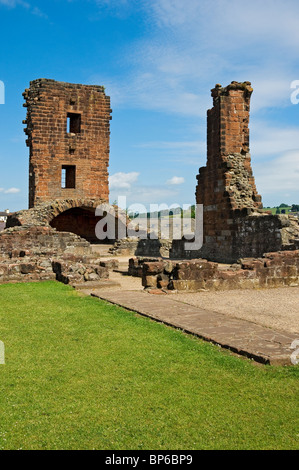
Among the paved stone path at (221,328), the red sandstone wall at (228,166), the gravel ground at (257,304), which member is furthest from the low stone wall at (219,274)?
the red sandstone wall at (228,166)

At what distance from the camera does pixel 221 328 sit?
5.54m

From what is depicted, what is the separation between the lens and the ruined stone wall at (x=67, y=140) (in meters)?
26.2

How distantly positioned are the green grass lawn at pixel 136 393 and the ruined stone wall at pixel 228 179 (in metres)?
11.6

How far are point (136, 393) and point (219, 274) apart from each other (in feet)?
20.7

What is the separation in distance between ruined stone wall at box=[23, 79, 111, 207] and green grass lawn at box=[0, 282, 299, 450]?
71.6ft

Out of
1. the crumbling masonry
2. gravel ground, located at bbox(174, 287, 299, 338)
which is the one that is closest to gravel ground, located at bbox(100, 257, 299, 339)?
gravel ground, located at bbox(174, 287, 299, 338)

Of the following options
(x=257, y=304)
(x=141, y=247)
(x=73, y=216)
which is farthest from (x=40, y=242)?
(x=257, y=304)

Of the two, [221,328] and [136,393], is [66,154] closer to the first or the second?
[221,328]

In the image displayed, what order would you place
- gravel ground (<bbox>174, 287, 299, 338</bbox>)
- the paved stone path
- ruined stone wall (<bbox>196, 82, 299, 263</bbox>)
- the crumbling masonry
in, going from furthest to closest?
the crumbling masonry < ruined stone wall (<bbox>196, 82, 299, 263</bbox>) < gravel ground (<bbox>174, 287, 299, 338</bbox>) < the paved stone path

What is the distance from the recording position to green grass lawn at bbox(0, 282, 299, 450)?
2.90 m

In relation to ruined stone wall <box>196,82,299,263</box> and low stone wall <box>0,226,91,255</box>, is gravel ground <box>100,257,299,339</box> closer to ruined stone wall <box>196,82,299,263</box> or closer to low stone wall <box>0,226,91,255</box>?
ruined stone wall <box>196,82,299,263</box>

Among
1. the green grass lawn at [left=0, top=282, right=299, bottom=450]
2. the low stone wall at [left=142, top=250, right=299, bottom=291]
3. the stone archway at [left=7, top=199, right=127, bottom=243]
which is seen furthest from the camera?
the stone archway at [left=7, top=199, right=127, bottom=243]
